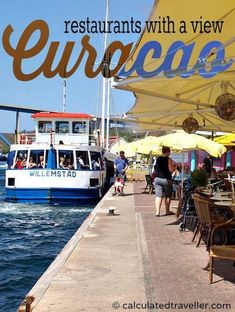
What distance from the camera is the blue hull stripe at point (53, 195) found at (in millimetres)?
22766

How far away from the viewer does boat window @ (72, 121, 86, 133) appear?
29562 millimetres

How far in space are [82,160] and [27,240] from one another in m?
10.5

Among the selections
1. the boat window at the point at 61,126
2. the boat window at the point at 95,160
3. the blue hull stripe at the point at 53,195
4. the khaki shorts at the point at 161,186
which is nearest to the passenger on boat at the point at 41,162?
the blue hull stripe at the point at 53,195

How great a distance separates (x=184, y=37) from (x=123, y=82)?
1217mm

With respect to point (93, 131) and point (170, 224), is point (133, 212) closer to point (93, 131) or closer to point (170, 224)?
point (170, 224)

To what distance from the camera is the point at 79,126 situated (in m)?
29.7

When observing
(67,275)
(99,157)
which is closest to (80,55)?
(67,275)

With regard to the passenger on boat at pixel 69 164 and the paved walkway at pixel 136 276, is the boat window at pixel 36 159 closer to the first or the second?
the passenger on boat at pixel 69 164

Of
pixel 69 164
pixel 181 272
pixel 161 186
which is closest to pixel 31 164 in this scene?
pixel 69 164

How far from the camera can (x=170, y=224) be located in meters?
11.5

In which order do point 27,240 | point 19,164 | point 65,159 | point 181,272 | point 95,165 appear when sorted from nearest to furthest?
point 181,272, point 27,240, point 19,164, point 65,159, point 95,165

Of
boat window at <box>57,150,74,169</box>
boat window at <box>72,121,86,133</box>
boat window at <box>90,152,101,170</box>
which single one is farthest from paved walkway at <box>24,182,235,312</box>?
boat window at <box>72,121,86,133</box>

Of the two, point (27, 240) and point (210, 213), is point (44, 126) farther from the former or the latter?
point (210, 213)

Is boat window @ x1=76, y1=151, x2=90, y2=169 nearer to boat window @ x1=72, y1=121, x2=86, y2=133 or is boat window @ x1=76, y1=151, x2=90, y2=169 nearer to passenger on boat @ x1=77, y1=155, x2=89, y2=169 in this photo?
passenger on boat @ x1=77, y1=155, x2=89, y2=169
